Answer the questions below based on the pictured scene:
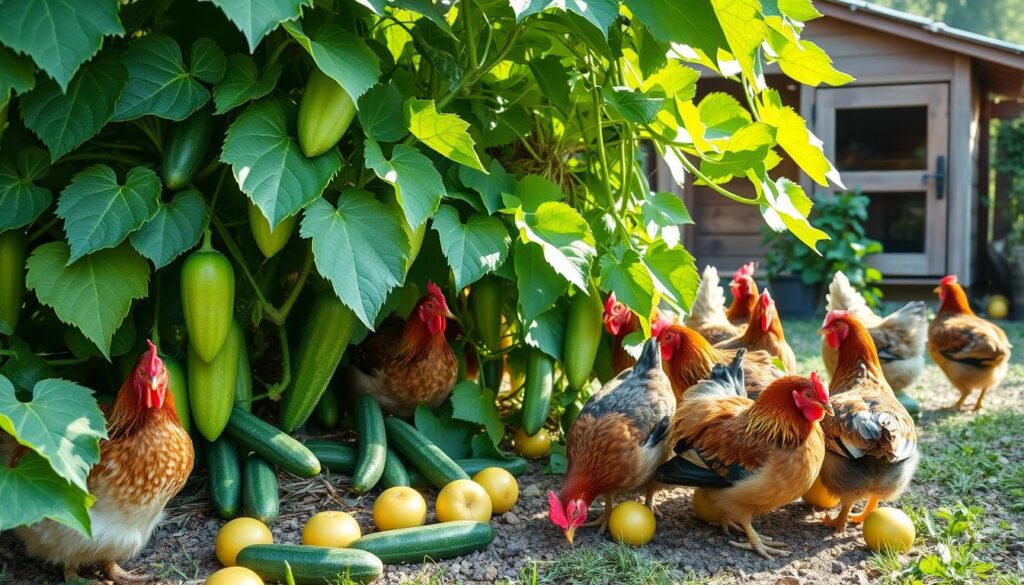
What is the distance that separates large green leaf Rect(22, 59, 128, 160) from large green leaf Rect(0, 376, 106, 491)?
1.70ft

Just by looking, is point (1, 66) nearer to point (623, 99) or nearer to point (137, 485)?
point (137, 485)

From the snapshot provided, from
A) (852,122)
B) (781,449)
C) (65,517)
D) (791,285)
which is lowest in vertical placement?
(791,285)

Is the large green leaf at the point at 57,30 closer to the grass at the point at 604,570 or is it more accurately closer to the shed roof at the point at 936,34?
the grass at the point at 604,570

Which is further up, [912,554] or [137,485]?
[137,485]

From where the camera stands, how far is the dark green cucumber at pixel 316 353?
8.11ft

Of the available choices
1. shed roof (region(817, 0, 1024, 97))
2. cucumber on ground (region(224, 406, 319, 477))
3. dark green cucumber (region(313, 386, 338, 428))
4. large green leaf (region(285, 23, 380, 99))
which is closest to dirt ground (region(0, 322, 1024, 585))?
cucumber on ground (region(224, 406, 319, 477))

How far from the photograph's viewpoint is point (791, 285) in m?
7.55

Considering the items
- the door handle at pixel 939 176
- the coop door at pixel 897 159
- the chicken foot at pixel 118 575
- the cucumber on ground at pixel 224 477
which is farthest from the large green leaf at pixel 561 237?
the door handle at pixel 939 176

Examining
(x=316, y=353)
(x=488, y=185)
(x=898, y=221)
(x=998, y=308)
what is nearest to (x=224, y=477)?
(x=316, y=353)

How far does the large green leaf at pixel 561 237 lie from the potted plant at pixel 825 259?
528 cm

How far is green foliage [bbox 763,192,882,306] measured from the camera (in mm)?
7230

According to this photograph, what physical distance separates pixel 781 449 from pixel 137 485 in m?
1.54

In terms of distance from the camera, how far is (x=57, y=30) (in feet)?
5.51

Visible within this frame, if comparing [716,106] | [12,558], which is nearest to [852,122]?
[716,106]
